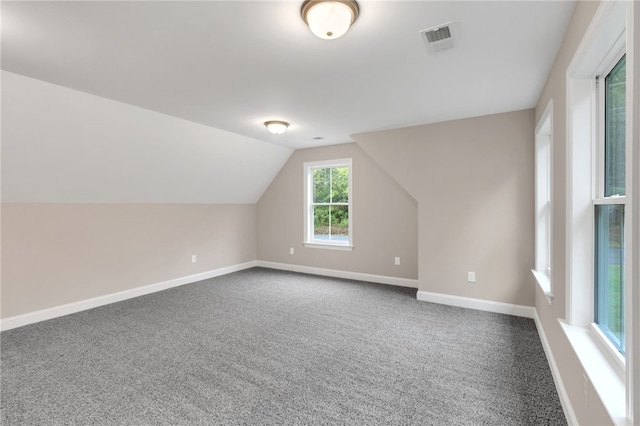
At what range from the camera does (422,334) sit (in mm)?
3043

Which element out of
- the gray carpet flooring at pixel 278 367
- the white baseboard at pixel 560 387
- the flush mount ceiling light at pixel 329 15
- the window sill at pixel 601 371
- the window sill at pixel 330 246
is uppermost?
the flush mount ceiling light at pixel 329 15

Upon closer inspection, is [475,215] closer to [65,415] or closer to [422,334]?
[422,334]

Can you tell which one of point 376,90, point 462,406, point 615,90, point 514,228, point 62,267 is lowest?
point 462,406

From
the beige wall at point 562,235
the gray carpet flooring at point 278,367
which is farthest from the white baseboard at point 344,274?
the beige wall at point 562,235

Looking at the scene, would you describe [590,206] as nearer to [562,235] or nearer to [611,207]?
[611,207]

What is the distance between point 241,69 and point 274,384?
7.97ft

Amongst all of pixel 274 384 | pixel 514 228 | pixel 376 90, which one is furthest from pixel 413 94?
pixel 274 384

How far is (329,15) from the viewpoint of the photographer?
1644mm

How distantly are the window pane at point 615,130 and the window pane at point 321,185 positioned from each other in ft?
13.9

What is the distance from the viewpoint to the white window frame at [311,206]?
5254 mm

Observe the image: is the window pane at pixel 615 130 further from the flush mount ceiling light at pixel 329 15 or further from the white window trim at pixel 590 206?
the flush mount ceiling light at pixel 329 15

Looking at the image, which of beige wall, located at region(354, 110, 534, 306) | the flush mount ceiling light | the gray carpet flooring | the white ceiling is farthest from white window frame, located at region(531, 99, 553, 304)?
the flush mount ceiling light

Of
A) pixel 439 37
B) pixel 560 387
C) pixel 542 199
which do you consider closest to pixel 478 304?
pixel 542 199

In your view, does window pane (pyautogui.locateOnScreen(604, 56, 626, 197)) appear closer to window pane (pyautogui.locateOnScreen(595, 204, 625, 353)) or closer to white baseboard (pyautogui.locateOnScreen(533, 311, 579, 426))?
window pane (pyautogui.locateOnScreen(595, 204, 625, 353))
